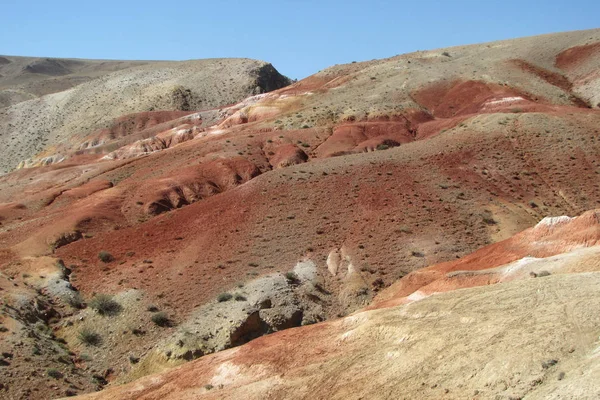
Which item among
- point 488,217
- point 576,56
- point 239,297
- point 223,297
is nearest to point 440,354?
point 239,297

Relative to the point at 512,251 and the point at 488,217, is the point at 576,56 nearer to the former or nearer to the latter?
the point at 488,217

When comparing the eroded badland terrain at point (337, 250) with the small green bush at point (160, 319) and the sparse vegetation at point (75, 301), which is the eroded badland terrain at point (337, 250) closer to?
the sparse vegetation at point (75, 301)

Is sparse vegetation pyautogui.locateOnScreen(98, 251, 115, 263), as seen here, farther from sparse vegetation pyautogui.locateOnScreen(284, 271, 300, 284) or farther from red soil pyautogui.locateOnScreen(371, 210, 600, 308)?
red soil pyautogui.locateOnScreen(371, 210, 600, 308)

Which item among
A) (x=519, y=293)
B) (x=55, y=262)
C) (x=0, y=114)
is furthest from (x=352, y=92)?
(x=0, y=114)

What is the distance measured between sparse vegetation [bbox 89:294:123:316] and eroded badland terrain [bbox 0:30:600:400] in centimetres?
15

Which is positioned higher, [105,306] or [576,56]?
[576,56]

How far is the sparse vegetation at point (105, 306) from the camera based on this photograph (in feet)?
101

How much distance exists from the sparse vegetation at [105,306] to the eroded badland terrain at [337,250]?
0.48 ft

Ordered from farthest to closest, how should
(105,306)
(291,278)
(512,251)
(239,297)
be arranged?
(291,278), (239,297), (105,306), (512,251)

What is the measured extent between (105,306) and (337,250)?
40.5ft

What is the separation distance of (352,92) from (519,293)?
52782 millimetres

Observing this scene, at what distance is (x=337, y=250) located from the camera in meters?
35.8

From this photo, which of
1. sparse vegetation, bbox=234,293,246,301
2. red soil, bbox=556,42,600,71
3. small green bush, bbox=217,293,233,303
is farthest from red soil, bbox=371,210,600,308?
red soil, bbox=556,42,600,71

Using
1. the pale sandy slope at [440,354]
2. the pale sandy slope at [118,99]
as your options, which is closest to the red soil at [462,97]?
the pale sandy slope at [440,354]
